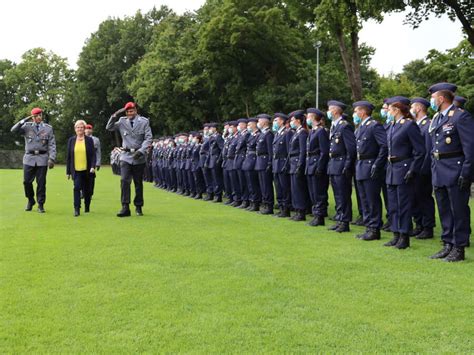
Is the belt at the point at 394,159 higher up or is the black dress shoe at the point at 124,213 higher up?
the belt at the point at 394,159

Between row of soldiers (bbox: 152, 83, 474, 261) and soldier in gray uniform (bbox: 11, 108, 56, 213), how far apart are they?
4226mm

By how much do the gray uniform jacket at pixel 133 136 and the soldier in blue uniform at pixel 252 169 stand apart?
2639mm

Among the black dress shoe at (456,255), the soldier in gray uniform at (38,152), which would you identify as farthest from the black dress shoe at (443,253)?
the soldier in gray uniform at (38,152)

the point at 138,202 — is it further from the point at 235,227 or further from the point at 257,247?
the point at 257,247

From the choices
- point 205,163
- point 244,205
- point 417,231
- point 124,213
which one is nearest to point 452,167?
point 417,231

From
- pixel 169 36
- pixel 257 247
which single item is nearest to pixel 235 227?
pixel 257 247

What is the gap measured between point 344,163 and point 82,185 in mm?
5673

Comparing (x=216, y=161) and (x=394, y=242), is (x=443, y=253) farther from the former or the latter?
(x=216, y=161)

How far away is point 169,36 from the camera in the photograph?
42.2 metres

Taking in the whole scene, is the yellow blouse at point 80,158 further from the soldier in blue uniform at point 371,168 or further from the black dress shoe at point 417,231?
the black dress shoe at point 417,231

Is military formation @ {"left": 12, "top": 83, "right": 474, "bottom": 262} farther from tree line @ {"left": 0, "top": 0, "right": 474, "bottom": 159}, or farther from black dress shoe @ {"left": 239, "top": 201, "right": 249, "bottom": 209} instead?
tree line @ {"left": 0, "top": 0, "right": 474, "bottom": 159}

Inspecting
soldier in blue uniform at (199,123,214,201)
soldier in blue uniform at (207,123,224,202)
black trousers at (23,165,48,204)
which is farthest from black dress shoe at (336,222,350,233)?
soldier in blue uniform at (199,123,214,201)

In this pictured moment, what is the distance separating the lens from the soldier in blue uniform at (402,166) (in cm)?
789

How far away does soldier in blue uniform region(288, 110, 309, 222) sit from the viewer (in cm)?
1104
